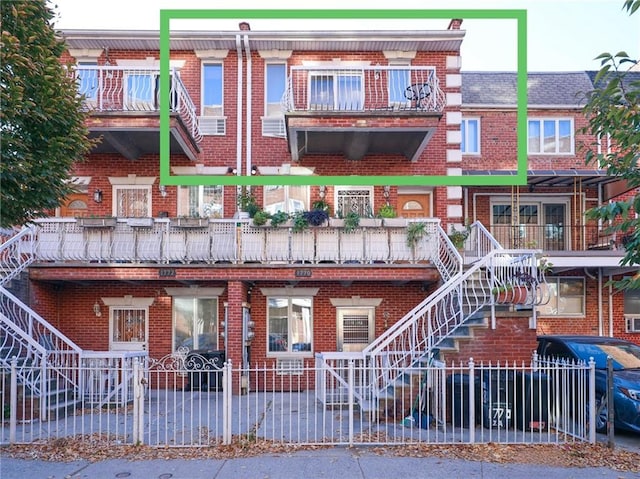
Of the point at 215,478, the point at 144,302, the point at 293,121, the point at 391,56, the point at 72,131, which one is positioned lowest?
the point at 215,478

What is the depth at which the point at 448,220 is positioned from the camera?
13.7 metres

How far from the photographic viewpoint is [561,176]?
47.9 ft

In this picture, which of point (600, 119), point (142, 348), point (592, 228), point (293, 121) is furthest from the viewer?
point (592, 228)

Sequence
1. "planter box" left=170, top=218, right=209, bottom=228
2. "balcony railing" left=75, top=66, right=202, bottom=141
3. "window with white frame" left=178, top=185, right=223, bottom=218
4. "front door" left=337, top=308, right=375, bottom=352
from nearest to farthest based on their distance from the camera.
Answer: "planter box" left=170, top=218, right=209, bottom=228
"balcony railing" left=75, top=66, right=202, bottom=141
"front door" left=337, top=308, right=375, bottom=352
"window with white frame" left=178, top=185, right=223, bottom=218

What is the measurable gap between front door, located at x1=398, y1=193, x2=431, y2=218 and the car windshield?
543cm

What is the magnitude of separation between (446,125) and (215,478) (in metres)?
10.6

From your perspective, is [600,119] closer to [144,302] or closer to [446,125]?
[446,125]

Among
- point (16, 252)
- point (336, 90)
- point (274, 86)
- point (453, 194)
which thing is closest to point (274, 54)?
point (274, 86)

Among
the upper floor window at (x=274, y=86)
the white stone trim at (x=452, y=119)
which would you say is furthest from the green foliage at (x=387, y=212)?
the upper floor window at (x=274, y=86)

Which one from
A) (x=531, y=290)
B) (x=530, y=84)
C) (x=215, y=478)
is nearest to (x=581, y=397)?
(x=531, y=290)

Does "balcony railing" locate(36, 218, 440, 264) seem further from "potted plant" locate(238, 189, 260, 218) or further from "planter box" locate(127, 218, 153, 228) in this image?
"potted plant" locate(238, 189, 260, 218)

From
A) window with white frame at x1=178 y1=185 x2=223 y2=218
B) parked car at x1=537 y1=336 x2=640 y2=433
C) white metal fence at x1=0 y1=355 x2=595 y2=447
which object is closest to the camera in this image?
white metal fence at x1=0 y1=355 x2=595 y2=447

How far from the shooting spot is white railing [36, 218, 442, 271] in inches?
474

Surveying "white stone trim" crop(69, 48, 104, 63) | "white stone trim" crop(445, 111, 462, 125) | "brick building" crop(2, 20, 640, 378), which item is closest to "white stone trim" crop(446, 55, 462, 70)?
"brick building" crop(2, 20, 640, 378)
